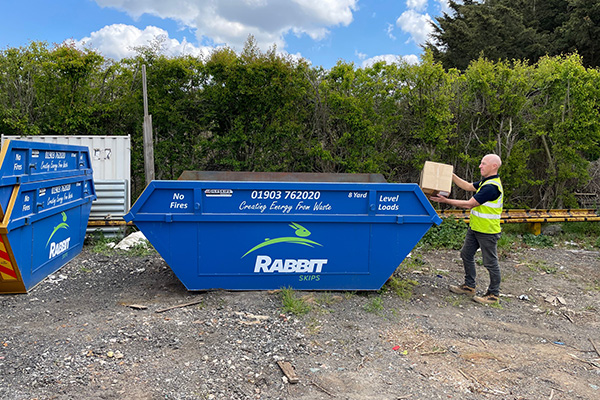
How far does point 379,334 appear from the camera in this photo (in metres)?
4.04

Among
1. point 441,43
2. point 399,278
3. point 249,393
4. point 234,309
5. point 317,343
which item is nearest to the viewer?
point 249,393

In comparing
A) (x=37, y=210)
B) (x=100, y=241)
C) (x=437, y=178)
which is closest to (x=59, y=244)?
(x=37, y=210)

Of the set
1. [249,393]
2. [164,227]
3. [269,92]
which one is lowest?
[249,393]

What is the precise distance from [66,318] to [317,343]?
2.46 m

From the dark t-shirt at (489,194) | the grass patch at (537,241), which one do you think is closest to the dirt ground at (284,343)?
the dark t-shirt at (489,194)

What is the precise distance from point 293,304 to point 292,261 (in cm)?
53

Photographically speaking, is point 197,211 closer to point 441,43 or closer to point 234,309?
point 234,309

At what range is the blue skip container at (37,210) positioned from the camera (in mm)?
4445

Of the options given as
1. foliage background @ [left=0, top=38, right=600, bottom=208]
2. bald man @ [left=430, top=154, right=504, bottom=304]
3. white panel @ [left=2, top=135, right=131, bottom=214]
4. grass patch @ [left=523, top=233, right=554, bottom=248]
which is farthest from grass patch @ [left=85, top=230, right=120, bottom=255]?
grass patch @ [left=523, top=233, right=554, bottom=248]

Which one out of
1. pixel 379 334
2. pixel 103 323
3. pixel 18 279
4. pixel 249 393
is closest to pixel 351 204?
pixel 379 334

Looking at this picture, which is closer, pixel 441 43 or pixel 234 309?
pixel 234 309

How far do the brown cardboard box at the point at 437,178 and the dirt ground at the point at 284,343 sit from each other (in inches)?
51.4

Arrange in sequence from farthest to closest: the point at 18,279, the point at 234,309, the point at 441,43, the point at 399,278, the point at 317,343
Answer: the point at 441,43, the point at 399,278, the point at 18,279, the point at 234,309, the point at 317,343

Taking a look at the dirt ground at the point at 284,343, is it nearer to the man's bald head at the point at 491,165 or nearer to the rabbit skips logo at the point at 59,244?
the rabbit skips logo at the point at 59,244
